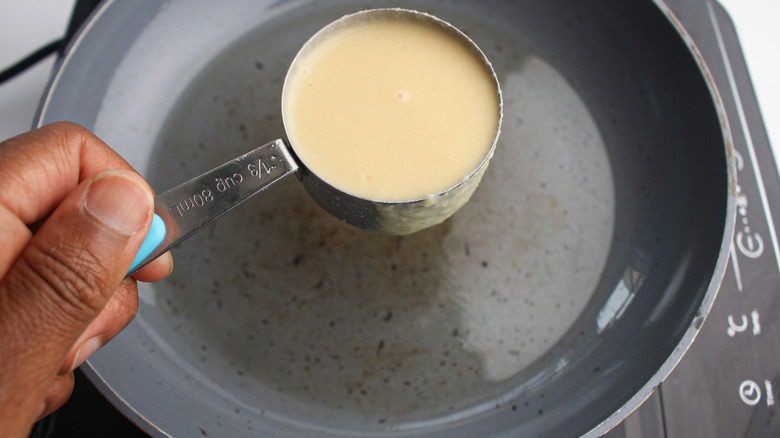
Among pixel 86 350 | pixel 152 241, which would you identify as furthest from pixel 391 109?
pixel 86 350

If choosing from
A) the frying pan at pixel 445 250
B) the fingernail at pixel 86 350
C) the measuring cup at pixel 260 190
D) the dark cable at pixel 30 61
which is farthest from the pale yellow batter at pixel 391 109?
the dark cable at pixel 30 61

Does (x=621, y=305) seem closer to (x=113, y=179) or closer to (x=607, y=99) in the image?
(x=607, y=99)

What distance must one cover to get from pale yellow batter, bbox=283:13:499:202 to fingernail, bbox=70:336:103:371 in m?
0.39

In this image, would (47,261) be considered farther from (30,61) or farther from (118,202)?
(30,61)

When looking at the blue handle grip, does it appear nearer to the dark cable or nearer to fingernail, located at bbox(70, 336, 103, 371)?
fingernail, located at bbox(70, 336, 103, 371)

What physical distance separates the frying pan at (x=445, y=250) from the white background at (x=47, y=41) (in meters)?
0.32

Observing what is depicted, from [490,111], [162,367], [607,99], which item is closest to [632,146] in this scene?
[607,99]

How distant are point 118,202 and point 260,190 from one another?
0.19 meters

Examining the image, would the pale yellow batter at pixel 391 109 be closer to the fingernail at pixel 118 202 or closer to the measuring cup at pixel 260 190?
the measuring cup at pixel 260 190

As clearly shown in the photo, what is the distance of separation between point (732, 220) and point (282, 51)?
843 millimetres

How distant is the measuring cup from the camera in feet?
2.20

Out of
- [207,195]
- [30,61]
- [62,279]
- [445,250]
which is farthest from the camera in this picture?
[30,61]

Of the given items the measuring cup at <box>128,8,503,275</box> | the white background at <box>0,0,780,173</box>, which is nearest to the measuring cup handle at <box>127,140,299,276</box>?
the measuring cup at <box>128,8,503,275</box>

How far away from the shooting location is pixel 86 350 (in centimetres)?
72
